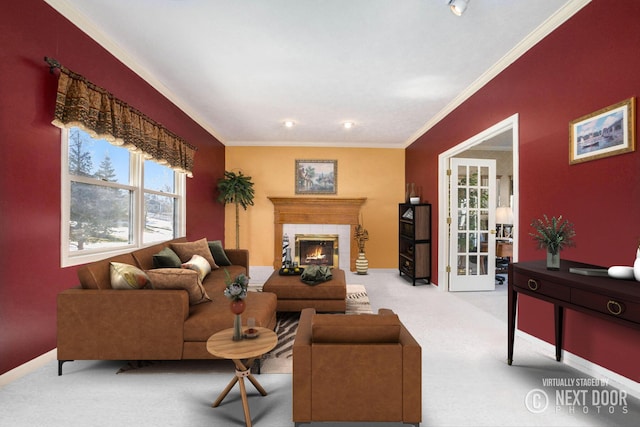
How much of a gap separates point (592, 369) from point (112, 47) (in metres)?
5.10

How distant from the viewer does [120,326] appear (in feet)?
7.03

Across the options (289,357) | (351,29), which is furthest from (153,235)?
(351,29)

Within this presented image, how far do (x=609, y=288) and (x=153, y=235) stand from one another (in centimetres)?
470

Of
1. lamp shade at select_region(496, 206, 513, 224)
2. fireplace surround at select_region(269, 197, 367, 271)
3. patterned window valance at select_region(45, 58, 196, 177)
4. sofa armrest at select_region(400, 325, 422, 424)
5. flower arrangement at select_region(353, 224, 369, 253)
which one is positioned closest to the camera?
sofa armrest at select_region(400, 325, 422, 424)

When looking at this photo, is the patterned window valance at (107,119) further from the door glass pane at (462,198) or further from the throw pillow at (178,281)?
the door glass pane at (462,198)

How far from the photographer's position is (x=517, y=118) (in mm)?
2996

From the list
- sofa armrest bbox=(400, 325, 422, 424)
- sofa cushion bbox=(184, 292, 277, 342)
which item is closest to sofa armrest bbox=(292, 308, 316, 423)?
sofa armrest bbox=(400, 325, 422, 424)

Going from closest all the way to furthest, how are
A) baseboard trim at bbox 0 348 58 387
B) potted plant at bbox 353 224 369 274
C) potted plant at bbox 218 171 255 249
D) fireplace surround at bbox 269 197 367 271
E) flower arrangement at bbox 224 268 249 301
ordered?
flower arrangement at bbox 224 268 249 301 < baseboard trim at bbox 0 348 58 387 < potted plant at bbox 218 171 255 249 < potted plant at bbox 353 224 369 274 < fireplace surround at bbox 269 197 367 271

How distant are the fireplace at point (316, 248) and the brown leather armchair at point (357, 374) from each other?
4.99m

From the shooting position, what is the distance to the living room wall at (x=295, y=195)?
668 centimetres

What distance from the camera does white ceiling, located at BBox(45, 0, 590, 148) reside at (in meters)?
2.40

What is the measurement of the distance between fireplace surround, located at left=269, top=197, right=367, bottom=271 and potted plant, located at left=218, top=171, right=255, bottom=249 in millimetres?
584

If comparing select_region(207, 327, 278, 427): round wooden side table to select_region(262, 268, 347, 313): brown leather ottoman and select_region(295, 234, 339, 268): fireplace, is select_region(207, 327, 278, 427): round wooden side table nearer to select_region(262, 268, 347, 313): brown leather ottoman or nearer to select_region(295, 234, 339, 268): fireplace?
select_region(262, 268, 347, 313): brown leather ottoman

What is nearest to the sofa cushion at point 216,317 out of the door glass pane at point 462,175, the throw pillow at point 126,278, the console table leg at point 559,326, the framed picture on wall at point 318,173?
the throw pillow at point 126,278
